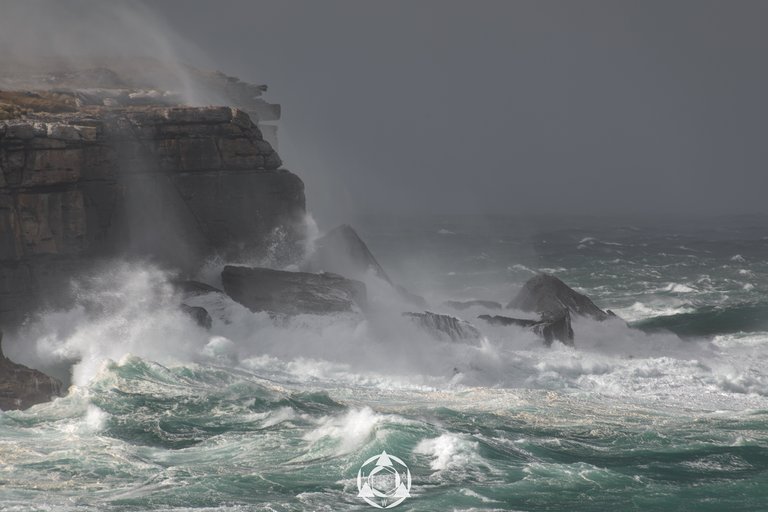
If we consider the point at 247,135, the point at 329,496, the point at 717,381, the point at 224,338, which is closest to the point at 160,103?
the point at 247,135

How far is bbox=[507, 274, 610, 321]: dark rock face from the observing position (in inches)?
1468

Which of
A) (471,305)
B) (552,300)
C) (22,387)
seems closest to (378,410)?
(22,387)

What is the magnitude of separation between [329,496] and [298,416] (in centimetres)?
540

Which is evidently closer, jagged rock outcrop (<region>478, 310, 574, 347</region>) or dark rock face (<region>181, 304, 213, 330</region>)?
dark rock face (<region>181, 304, 213, 330</region>)

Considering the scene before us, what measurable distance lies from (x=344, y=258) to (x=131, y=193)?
8.23m

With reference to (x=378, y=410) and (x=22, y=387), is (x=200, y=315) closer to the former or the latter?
(x=22, y=387)

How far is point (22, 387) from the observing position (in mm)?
23938

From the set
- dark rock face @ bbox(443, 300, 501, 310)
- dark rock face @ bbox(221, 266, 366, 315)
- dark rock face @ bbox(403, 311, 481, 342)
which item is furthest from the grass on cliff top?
dark rock face @ bbox(443, 300, 501, 310)

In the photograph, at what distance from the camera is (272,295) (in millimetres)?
32875

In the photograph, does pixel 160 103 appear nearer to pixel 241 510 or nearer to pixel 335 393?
pixel 335 393

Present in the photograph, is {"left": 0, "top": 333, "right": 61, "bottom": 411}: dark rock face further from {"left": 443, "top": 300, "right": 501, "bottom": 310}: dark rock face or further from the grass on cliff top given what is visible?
{"left": 443, "top": 300, "right": 501, "bottom": 310}: dark rock face

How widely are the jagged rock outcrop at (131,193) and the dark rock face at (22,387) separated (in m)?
6.32

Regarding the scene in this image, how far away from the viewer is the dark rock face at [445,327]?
31.5 m

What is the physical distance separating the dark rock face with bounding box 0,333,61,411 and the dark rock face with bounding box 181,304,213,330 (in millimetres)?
6388
